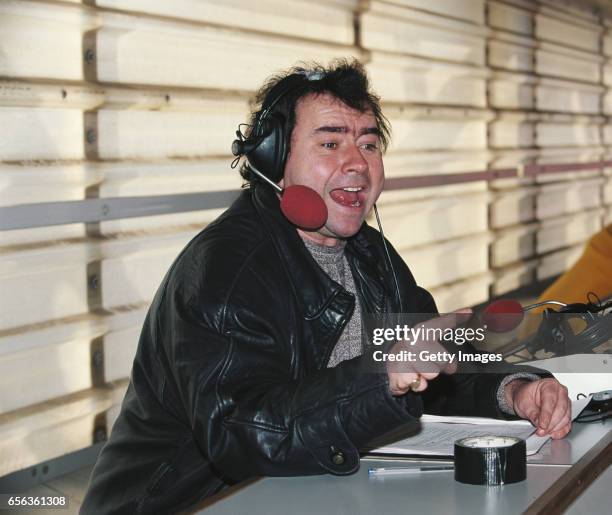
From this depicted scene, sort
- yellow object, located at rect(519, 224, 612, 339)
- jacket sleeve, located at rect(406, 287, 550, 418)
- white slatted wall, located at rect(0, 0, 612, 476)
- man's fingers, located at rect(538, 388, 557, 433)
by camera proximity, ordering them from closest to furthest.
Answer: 1. man's fingers, located at rect(538, 388, 557, 433)
2. jacket sleeve, located at rect(406, 287, 550, 418)
3. yellow object, located at rect(519, 224, 612, 339)
4. white slatted wall, located at rect(0, 0, 612, 476)

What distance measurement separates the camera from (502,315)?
182 cm

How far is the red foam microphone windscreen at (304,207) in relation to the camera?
1825 millimetres

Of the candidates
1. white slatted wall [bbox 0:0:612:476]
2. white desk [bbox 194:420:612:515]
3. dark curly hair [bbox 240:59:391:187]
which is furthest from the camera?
white slatted wall [bbox 0:0:612:476]

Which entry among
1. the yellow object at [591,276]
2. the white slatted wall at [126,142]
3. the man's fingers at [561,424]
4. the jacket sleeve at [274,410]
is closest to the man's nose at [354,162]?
the jacket sleeve at [274,410]

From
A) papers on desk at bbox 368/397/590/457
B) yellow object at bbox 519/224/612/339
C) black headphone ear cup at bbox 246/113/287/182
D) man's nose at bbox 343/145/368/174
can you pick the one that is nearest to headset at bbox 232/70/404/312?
black headphone ear cup at bbox 246/113/287/182

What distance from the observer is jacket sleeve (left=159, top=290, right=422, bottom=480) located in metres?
1.51

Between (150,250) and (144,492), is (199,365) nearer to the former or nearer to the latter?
(144,492)

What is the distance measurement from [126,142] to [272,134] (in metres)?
1.97

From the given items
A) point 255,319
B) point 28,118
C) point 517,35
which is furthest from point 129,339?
point 517,35

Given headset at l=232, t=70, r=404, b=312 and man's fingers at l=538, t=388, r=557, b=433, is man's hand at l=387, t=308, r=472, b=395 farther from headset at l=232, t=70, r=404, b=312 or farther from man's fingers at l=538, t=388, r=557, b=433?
headset at l=232, t=70, r=404, b=312

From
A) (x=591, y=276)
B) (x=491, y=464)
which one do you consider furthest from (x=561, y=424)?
(x=591, y=276)

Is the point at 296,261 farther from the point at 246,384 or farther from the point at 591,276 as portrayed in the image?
the point at 591,276

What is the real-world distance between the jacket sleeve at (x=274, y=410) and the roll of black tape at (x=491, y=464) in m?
0.11

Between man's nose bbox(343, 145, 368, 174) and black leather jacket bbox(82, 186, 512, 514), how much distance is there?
0.18 metres
